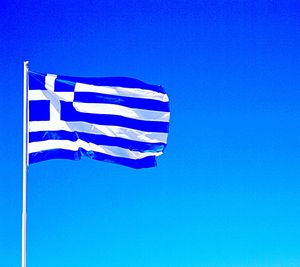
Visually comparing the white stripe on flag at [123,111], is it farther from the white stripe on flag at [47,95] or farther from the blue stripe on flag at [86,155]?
the blue stripe on flag at [86,155]

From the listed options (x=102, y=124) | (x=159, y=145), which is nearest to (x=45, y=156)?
(x=102, y=124)

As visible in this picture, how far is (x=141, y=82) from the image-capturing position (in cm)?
1239

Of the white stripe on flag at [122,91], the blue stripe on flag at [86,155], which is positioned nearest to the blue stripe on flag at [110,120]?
the white stripe on flag at [122,91]

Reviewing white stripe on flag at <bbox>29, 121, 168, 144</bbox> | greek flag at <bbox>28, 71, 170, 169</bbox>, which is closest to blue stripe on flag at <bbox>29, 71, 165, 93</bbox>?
greek flag at <bbox>28, 71, 170, 169</bbox>

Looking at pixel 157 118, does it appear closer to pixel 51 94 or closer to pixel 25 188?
pixel 51 94

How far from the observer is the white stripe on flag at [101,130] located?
37.2 feet

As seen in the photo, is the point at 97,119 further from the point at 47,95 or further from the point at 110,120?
the point at 47,95

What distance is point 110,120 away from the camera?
11945 mm

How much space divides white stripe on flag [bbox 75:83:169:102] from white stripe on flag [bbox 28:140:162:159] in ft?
3.20

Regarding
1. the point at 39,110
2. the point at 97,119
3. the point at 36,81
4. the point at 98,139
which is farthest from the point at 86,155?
the point at 36,81

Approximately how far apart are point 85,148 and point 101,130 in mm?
488

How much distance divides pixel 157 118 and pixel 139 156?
81cm

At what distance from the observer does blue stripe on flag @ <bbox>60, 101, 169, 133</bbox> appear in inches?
458

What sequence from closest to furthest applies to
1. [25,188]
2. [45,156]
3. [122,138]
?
1. [25,188]
2. [45,156]
3. [122,138]
